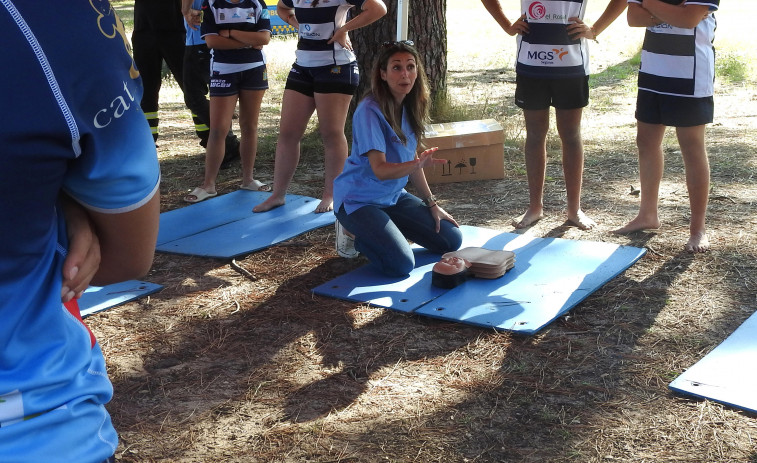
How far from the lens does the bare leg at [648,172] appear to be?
4430mm

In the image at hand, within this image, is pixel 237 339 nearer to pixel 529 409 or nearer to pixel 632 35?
pixel 529 409

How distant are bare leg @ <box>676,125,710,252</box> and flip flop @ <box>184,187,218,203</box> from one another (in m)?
3.21

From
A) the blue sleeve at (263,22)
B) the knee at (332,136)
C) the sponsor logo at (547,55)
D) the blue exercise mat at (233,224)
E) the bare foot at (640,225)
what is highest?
the blue sleeve at (263,22)

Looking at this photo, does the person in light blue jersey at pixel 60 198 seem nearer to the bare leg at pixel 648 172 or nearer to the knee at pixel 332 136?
the bare leg at pixel 648 172

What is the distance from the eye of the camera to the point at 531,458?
8.28ft

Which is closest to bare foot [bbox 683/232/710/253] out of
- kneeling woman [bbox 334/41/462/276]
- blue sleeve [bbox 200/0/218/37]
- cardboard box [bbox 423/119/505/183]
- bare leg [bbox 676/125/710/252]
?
bare leg [bbox 676/125/710/252]

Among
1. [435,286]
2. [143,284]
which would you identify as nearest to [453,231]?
[435,286]

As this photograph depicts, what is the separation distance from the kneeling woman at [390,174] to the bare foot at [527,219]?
640 millimetres

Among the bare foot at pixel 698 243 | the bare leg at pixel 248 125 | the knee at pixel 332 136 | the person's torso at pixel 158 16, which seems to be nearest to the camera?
the bare foot at pixel 698 243

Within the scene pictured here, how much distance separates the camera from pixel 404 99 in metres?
4.23

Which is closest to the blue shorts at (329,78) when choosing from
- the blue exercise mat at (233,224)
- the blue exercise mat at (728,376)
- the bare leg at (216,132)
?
the bare leg at (216,132)

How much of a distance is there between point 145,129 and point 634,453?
2064mm

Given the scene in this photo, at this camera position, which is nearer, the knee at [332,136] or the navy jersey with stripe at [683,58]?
the navy jersey with stripe at [683,58]

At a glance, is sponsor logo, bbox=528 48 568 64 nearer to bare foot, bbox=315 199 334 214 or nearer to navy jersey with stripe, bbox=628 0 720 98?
navy jersey with stripe, bbox=628 0 720 98
